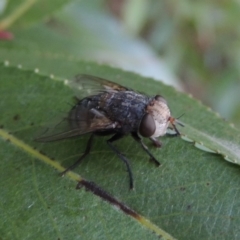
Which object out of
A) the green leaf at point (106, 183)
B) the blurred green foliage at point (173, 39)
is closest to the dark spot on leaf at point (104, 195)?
the green leaf at point (106, 183)

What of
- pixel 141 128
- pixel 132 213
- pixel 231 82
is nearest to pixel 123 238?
pixel 132 213

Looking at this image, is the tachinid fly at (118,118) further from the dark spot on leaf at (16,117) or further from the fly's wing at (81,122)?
the dark spot on leaf at (16,117)

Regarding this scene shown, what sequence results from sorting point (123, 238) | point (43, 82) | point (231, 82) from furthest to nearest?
point (231, 82), point (43, 82), point (123, 238)

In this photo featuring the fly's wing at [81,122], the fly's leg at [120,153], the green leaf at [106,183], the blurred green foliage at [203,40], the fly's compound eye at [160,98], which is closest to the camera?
the green leaf at [106,183]

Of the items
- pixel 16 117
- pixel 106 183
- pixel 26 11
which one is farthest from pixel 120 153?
pixel 26 11

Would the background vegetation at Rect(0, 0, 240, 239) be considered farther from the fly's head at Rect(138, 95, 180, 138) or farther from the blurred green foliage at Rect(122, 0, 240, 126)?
the blurred green foliage at Rect(122, 0, 240, 126)

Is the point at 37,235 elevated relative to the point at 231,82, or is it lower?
elevated

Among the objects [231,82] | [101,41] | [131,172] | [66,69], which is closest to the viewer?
[131,172]

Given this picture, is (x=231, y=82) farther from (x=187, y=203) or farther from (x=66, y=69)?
(x=187, y=203)

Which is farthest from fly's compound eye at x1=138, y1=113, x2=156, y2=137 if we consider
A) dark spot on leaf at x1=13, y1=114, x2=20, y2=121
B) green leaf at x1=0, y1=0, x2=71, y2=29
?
green leaf at x1=0, y1=0, x2=71, y2=29
